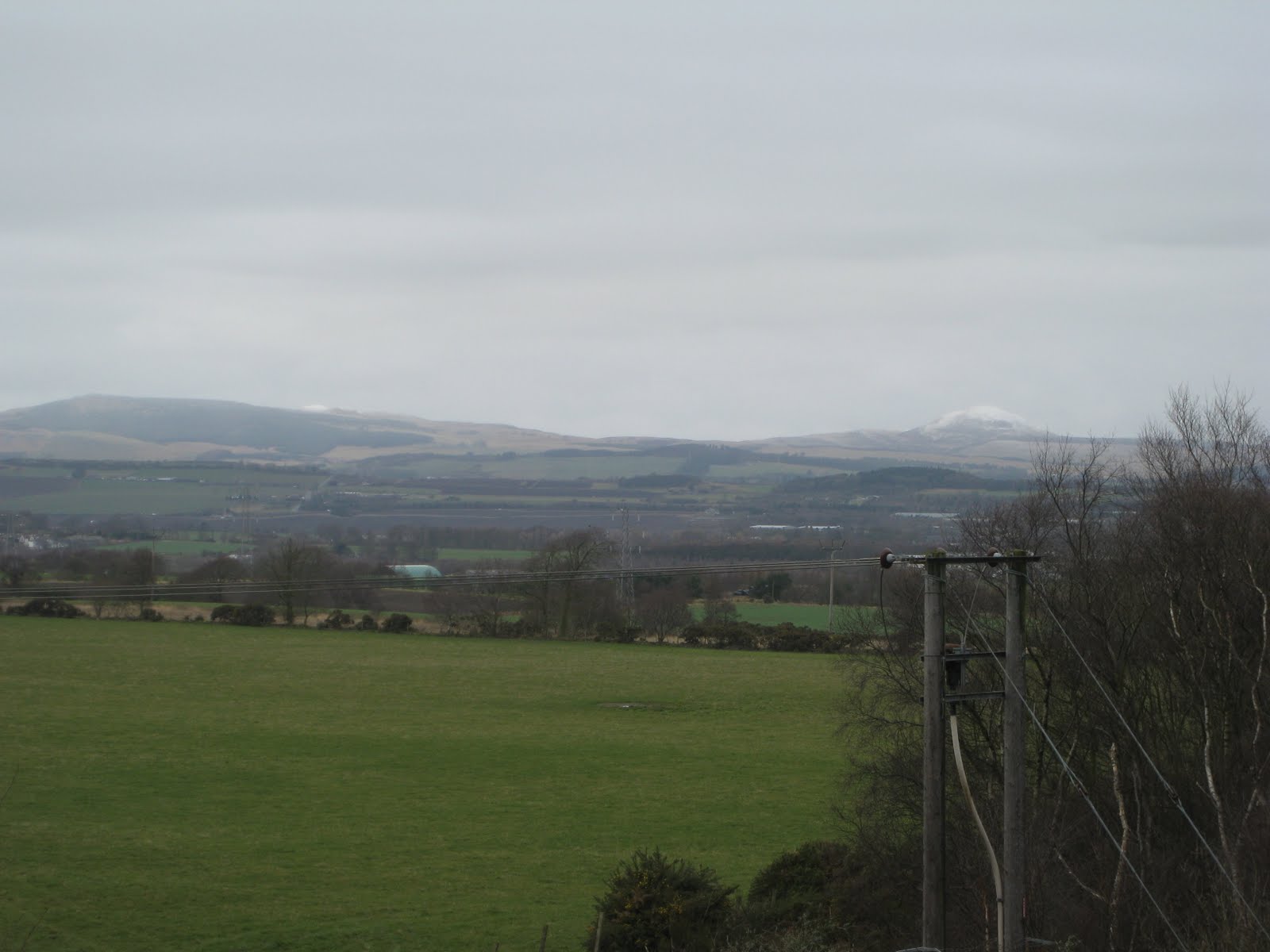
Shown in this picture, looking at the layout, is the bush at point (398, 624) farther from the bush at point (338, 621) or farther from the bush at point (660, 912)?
the bush at point (660, 912)

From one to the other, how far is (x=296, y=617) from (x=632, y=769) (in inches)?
1748

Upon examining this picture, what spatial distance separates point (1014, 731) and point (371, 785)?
2592 centimetres

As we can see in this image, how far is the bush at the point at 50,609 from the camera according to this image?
72.2m

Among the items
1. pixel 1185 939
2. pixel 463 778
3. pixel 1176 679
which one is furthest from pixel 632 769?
pixel 1185 939

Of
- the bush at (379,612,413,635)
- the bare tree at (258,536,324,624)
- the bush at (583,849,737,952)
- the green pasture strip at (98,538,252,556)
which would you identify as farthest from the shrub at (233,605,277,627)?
the bush at (583,849,737,952)

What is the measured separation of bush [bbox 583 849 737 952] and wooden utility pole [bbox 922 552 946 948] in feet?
18.1

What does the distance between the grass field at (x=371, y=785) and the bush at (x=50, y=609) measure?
7770mm

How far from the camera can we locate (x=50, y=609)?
72312 millimetres

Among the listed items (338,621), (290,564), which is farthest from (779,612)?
(290,564)

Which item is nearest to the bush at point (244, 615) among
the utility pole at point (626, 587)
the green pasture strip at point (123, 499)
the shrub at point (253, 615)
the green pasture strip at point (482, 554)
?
the shrub at point (253, 615)

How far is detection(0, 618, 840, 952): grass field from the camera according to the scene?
21250mm

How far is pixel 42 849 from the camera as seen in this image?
24875mm

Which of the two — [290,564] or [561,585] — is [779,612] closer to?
[561,585]

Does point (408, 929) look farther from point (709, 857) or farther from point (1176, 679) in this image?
point (1176, 679)
